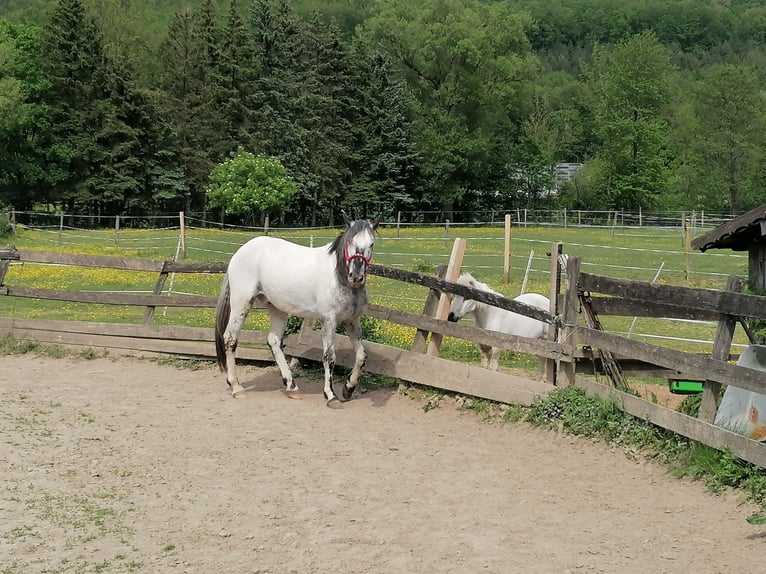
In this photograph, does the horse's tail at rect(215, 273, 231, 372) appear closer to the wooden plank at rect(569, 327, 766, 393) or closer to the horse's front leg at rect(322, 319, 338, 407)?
the horse's front leg at rect(322, 319, 338, 407)

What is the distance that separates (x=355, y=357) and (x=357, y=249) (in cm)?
136

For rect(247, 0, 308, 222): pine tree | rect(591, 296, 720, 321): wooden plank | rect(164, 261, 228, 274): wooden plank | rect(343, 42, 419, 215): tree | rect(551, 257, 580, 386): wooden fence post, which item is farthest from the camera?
rect(343, 42, 419, 215): tree

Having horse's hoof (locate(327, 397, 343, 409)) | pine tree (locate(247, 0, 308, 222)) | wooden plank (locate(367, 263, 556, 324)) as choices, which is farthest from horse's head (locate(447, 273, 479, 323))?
pine tree (locate(247, 0, 308, 222))

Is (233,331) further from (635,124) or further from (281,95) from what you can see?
(635,124)

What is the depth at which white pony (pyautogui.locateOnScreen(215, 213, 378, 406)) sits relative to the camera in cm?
881

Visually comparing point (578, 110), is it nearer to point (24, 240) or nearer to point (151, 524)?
point (24, 240)

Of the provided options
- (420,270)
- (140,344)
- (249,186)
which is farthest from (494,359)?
(249,186)

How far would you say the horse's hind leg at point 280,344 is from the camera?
9492mm

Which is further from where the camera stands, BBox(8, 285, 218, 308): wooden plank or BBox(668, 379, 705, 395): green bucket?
BBox(8, 285, 218, 308): wooden plank


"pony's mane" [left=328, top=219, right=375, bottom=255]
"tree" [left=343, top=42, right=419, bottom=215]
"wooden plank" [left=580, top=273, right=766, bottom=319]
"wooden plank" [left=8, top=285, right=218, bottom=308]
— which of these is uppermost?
"tree" [left=343, top=42, right=419, bottom=215]

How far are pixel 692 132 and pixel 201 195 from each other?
146 ft

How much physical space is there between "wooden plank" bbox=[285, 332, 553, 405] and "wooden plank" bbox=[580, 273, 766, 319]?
121 centimetres

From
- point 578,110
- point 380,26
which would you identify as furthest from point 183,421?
point 578,110

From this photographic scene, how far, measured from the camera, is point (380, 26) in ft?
202
